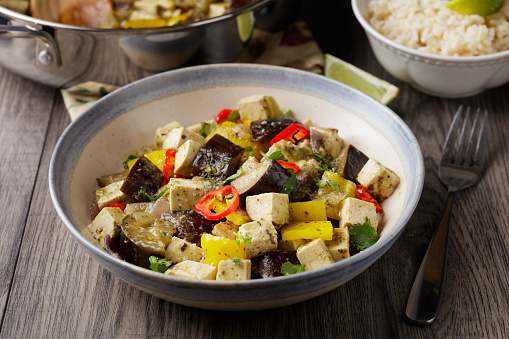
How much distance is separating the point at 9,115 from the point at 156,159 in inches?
51.4

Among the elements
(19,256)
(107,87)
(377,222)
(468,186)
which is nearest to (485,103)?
(468,186)

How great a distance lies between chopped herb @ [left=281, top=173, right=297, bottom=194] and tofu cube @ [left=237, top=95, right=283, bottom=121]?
1.63 ft

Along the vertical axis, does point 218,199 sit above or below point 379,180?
above

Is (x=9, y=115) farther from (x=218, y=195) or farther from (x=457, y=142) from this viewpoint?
(x=457, y=142)

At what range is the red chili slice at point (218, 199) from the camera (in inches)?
88.2

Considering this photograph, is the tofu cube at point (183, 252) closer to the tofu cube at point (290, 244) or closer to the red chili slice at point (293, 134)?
the tofu cube at point (290, 244)

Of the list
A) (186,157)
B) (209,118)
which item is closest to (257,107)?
(209,118)

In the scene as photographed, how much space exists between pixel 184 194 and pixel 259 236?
1.38 feet

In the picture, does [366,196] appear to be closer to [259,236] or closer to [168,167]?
[259,236]

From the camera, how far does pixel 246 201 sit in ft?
7.45

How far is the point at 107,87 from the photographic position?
10.7 ft

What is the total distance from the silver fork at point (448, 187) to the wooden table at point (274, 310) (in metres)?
0.05

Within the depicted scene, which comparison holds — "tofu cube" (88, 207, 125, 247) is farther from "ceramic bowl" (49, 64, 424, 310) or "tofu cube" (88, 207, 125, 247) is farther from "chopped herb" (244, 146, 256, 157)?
"chopped herb" (244, 146, 256, 157)

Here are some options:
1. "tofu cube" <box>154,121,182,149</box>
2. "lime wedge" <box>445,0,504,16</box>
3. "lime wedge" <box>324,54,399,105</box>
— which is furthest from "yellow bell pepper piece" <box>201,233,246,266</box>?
"lime wedge" <box>445,0,504,16</box>
